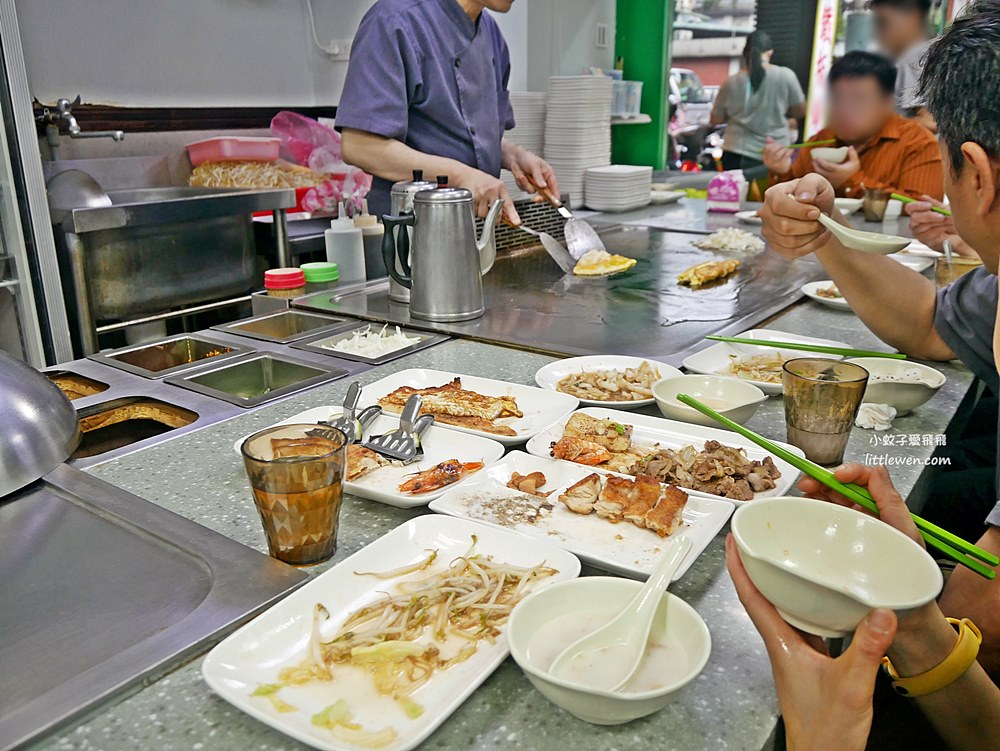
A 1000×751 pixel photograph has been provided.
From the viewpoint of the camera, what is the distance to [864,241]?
69.1 inches

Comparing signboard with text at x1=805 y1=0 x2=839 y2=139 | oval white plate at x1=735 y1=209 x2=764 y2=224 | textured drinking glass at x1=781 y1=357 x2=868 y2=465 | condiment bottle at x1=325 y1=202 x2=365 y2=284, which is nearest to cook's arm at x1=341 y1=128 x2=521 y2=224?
condiment bottle at x1=325 y1=202 x2=365 y2=284

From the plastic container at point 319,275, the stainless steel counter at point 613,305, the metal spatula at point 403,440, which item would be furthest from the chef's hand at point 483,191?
the metal spatula at point 403,440

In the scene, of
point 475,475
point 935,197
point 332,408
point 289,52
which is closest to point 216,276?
point 289,52

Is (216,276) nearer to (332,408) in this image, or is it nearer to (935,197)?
(332,408)

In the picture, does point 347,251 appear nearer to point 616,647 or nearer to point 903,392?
point 903,392

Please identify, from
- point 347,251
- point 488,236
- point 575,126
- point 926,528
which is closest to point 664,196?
point 575,126

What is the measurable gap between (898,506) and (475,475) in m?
0.59

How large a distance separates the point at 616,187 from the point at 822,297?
2.18m

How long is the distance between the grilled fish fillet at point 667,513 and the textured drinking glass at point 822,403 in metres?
0.33

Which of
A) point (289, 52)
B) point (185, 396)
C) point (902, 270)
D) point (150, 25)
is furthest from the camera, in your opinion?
point (289, 52)

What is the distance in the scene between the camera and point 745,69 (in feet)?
18.9

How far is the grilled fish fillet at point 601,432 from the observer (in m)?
1.35

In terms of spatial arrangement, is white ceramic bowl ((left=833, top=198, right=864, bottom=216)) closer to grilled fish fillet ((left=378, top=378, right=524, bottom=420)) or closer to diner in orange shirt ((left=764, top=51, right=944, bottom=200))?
diner in orange shirt ((left=764, top=51, right=944, bottom=200))

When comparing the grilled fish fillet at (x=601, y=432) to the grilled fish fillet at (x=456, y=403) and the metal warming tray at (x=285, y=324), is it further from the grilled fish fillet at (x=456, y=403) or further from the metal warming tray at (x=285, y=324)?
the metal warming tray at (x=285, y=324)
